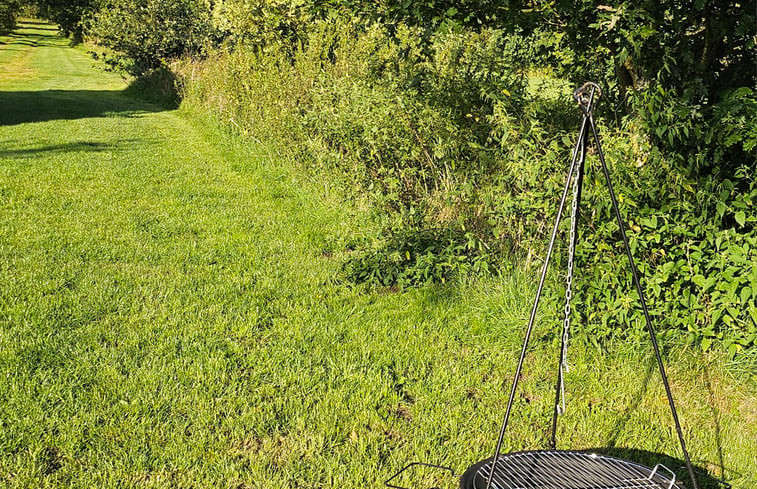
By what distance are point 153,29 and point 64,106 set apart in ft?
10.5

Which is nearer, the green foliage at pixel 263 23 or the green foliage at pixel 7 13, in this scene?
the green foliage at pixel 263 23

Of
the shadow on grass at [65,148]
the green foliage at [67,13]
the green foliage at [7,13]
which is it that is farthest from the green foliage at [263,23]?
the green foliage at [7,13]


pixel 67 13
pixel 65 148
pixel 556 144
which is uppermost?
pixel 556 144

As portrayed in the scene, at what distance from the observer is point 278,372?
383 cm

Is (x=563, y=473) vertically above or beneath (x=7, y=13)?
above

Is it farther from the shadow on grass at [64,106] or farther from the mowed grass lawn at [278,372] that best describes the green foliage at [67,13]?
the mowed grass lawn at [278,372]

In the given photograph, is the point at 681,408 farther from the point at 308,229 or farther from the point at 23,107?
the point at 23,107

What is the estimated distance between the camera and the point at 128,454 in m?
3.06

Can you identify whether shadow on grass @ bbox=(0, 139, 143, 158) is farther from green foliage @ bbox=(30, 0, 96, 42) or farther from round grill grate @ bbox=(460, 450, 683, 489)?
green foliage @ bbox=(30, 0, 96, 42)

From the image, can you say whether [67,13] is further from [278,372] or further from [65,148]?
[278,372]

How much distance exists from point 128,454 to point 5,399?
0.88 meters

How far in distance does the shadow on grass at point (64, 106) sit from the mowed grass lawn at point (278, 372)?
8.54 m

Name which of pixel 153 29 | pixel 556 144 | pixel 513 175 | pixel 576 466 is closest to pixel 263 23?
pixel 513 175

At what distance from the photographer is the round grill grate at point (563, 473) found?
248cm
